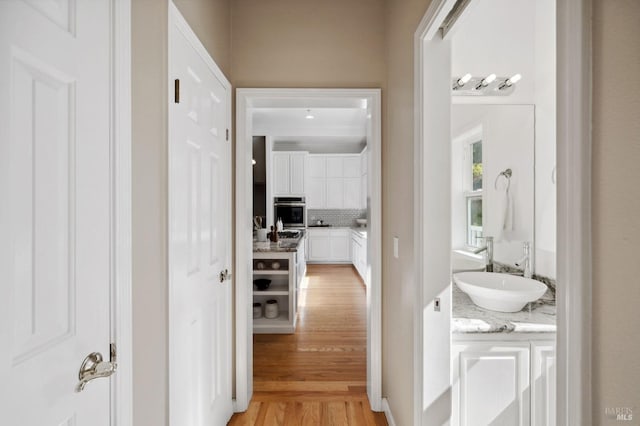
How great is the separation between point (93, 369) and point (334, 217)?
24.1ft

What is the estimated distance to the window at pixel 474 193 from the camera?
2221 mm

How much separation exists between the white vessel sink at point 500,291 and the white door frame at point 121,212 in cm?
151

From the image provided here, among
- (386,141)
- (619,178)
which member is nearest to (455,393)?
(619,178)

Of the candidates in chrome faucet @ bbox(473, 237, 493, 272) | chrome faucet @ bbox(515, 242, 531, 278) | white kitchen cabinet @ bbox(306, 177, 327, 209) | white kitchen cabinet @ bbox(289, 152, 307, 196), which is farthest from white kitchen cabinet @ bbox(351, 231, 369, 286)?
chrome faucet @ bbox(515, 242, 531, 278)

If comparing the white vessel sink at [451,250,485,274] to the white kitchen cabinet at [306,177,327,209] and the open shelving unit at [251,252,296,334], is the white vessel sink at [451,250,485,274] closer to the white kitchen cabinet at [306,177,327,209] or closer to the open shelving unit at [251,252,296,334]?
the open shelving unit at [251,252,296,334]

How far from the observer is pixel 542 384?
1.49 m

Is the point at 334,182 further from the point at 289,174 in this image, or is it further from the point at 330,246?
the point at 330,246

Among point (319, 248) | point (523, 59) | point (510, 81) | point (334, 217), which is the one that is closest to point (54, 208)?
point (510, 81)

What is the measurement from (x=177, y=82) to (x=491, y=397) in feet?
6.50

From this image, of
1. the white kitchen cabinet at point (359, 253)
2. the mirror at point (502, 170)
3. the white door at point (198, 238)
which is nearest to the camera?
the white door at point (198, 238)

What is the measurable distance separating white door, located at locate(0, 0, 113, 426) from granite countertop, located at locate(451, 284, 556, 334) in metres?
1.42

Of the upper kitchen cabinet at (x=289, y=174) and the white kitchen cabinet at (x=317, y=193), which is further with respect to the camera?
the white kitchen cabinet at (x=317, y=193)

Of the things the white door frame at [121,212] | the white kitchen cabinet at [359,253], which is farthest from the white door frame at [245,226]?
the white kitchen cabinet at [359,253]

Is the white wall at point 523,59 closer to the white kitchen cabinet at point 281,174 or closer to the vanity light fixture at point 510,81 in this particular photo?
the vanity light fixture at point 510,81
